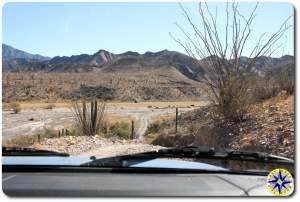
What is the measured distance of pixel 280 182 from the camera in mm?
2000

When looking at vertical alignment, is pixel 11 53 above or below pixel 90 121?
above

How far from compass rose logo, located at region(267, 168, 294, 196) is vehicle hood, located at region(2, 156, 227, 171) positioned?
0.70 ft

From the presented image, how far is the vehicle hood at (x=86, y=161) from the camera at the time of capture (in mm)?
2045

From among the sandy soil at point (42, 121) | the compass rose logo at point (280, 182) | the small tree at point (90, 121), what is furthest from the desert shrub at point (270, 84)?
the compass rose logo at point (280, 182)

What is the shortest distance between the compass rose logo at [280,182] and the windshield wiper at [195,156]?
0.08 m

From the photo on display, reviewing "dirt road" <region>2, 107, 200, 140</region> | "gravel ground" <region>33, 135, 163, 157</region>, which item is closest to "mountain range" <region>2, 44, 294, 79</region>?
"dirt road" <region>2, 107, 200, 140</region>

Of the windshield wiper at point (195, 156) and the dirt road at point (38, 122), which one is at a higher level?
the dirt road at point (38, 122)

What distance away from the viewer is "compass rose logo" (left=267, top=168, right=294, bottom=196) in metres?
1.94

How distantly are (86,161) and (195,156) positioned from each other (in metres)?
0.51

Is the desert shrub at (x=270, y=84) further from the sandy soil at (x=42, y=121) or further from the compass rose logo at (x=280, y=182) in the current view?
the compass rose logo at (x=280, y=182)

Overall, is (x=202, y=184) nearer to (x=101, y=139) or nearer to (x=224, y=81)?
(x=101, y=139)

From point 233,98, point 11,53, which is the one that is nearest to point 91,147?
point 11,53

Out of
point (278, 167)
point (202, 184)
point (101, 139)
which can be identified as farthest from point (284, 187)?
point (101, 139)

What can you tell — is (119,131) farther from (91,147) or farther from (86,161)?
(86,161)
